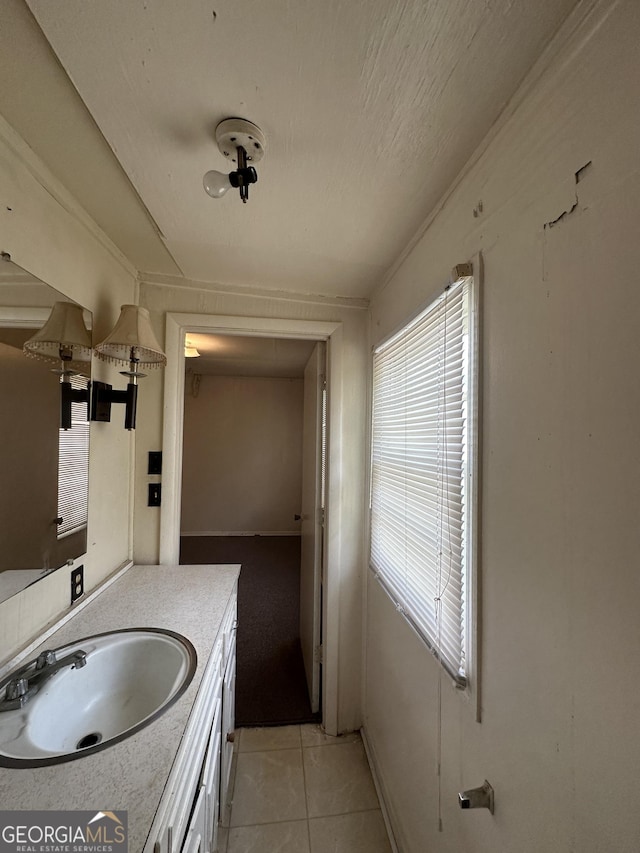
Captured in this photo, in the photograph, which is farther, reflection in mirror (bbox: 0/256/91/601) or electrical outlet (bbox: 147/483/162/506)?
electrical outlet (bbox: 147/483/162/506)

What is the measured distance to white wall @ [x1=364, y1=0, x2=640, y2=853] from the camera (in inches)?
19.5

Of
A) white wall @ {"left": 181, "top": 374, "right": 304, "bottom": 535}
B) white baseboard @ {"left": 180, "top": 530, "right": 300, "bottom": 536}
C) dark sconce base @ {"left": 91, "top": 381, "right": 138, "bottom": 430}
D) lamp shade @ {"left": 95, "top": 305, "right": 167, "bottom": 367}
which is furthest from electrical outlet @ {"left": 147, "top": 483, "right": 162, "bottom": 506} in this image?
white baseboard @ {"left": 180, "top": 530, "right": 300, "bottom": 536}

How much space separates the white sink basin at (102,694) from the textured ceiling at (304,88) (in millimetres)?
1403

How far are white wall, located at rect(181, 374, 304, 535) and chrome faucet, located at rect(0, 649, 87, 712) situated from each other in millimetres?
4000

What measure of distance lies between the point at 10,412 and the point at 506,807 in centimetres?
151

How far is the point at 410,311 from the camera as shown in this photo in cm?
130

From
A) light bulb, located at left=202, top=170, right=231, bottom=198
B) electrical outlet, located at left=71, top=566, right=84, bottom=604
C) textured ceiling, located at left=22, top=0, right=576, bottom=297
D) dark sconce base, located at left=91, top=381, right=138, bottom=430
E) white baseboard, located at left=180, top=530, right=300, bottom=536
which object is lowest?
white baseboard, located at left=180, top=530, right=300, bottom=536

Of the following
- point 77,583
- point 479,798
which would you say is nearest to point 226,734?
point 77,583

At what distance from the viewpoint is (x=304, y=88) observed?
2.42ft

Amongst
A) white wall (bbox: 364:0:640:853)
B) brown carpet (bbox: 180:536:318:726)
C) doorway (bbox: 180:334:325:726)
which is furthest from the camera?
doorway (bbox: 180:334:325:726)

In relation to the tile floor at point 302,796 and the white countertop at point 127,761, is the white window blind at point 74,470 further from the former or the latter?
the tile floor at point 302,796

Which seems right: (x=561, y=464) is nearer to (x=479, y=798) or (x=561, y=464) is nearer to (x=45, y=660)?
(x=479, y=798)

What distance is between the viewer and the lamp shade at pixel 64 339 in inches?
40.3

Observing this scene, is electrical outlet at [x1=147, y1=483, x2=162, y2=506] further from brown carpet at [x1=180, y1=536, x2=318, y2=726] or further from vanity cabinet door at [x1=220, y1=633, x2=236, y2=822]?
brown carpet at [x1=180, y1=536, x2=318, y2=726]
